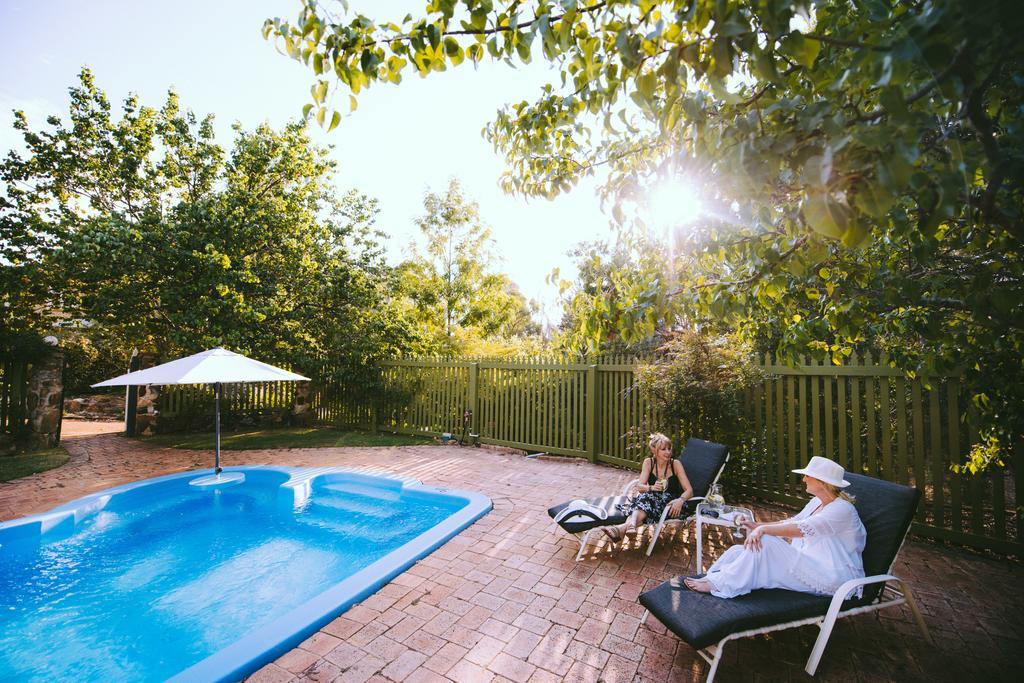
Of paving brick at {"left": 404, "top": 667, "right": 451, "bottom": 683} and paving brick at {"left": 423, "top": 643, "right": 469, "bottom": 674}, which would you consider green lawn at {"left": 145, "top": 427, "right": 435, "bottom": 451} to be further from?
paving brick at {"left": 404, "top": 667, "right": 451, "bottom": 683}

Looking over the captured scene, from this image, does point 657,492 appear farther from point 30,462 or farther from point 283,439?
point 30,462

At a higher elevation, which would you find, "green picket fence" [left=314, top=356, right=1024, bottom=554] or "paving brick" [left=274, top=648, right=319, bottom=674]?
"green picket fence" [left=314, top=356, right=1024, bottom=554]

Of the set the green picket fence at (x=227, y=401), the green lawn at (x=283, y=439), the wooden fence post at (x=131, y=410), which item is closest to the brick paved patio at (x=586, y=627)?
the green lawn at (x=283, y=439)

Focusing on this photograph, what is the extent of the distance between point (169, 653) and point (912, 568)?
578 centimetres

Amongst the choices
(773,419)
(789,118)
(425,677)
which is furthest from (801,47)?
(773,419)

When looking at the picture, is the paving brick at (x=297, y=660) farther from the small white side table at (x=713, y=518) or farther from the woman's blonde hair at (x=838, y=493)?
the woman's blonde hair at (x=838, y=493)

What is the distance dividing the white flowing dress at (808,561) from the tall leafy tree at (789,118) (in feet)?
3.53

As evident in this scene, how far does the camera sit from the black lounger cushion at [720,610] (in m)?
2.24

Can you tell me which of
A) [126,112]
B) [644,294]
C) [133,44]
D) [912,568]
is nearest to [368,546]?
[644,294]

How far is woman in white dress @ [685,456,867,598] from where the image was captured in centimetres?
256

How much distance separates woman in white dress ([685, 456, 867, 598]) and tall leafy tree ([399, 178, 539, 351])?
1091 centimetres

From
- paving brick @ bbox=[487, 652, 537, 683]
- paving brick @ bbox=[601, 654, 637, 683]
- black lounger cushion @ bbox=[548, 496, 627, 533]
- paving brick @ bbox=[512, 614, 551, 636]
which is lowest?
paving brick @ bbox=[512, 614, 551, 636]

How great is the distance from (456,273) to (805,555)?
1184cm

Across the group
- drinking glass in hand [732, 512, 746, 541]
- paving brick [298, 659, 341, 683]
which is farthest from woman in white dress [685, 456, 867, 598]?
paving brick [298, 659, 341, 683]
